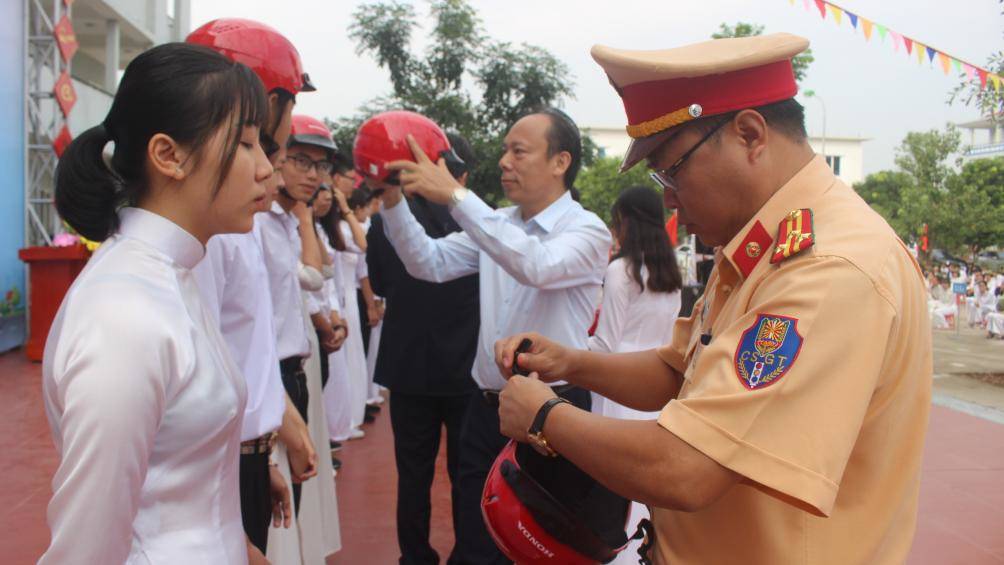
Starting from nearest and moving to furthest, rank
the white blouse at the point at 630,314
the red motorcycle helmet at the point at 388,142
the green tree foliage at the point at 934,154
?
the red motorcycle helmet at the point at 388,142 → the white blouse at the point at 630,314 → the green tree foliage at the point at 934,154

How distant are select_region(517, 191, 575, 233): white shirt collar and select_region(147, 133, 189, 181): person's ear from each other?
1.99m

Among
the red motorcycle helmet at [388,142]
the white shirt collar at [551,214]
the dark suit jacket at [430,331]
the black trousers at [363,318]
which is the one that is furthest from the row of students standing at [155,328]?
the black trousers at [363,318]

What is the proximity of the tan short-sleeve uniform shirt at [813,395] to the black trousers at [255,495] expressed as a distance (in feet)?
3.69

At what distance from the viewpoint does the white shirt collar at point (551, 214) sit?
3299 mm

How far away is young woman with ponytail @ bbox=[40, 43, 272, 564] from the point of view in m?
1.16

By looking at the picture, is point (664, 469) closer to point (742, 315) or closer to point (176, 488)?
point (742, 315)

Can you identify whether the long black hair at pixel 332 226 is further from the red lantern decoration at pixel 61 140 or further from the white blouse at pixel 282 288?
the red lantern decoration at pixel 61 140

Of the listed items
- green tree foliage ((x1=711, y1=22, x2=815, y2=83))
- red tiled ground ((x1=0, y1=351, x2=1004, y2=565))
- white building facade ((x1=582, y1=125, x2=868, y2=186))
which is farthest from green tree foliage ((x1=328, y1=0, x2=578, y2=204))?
white building facade ((x1=582, y1=125, x2=868, y2=186))

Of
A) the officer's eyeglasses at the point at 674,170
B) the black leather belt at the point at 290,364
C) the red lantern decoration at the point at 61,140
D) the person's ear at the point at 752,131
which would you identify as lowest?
the black leather belt at the point at 290,364

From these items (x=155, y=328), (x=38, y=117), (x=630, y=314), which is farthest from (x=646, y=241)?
(x=38, y=117)

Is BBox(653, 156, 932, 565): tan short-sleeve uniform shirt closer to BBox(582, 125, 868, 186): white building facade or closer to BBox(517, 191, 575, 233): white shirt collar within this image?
BBox(517, 191, 575, 233): white shirt collar

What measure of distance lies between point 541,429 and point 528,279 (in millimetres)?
1473

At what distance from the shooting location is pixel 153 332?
1.23m

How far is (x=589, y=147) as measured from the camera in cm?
2112
